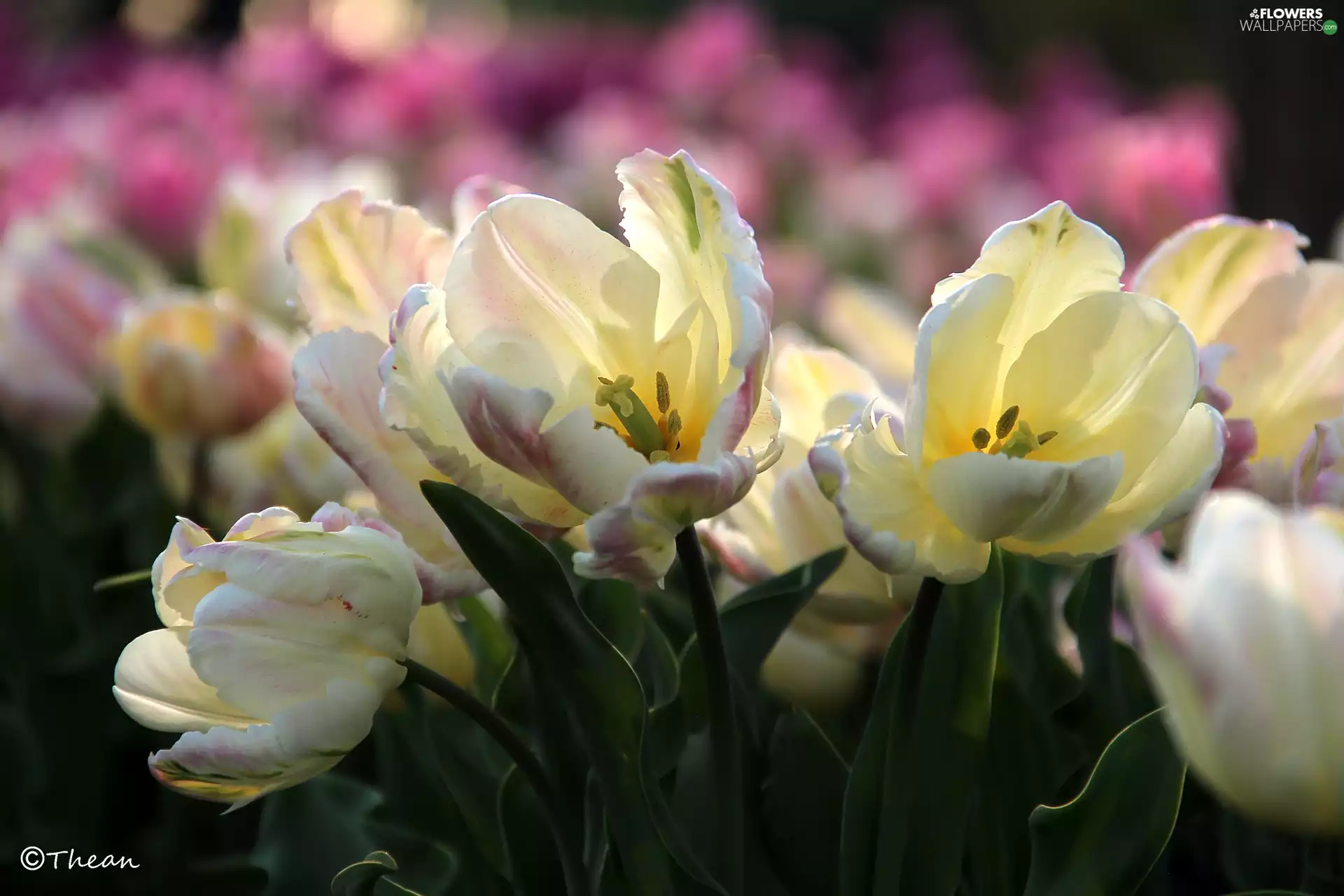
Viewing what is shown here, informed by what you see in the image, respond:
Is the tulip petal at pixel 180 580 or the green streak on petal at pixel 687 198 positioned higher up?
the green streak on petal at pixel 687 198

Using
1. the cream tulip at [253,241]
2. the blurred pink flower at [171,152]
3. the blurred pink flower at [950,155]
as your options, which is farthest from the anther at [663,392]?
the blurred pink flower at [950,155]

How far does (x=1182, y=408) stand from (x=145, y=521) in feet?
3.40

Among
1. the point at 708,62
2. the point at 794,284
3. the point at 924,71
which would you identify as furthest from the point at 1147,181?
the point at 924,71

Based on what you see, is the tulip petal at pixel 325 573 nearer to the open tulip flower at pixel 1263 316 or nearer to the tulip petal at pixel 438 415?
the tulip petal at pixel 438 415

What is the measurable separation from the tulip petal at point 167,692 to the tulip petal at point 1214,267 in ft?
1.48

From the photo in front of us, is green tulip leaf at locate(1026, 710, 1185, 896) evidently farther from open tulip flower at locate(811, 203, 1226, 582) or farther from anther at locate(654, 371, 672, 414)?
anther at locate(654, 371, 672, 414)

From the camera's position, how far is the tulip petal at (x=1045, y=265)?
542 millimetres

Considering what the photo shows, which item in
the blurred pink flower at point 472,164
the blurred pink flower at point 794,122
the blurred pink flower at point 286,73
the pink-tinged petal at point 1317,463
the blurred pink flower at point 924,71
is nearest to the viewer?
the pink-tinged petal at point 1317,463

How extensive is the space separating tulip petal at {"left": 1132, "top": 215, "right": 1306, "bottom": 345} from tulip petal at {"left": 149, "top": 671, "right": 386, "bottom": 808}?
1.33 ft

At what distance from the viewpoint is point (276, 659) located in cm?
54

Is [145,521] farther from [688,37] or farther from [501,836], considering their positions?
[688,37]

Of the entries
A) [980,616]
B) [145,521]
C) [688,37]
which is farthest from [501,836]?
[688,37]

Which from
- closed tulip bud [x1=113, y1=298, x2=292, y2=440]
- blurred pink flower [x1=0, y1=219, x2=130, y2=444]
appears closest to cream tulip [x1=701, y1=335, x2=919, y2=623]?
closed tulip bud [x1=113, y1=298, x2=292, y2=440]

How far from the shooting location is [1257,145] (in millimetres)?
1617
